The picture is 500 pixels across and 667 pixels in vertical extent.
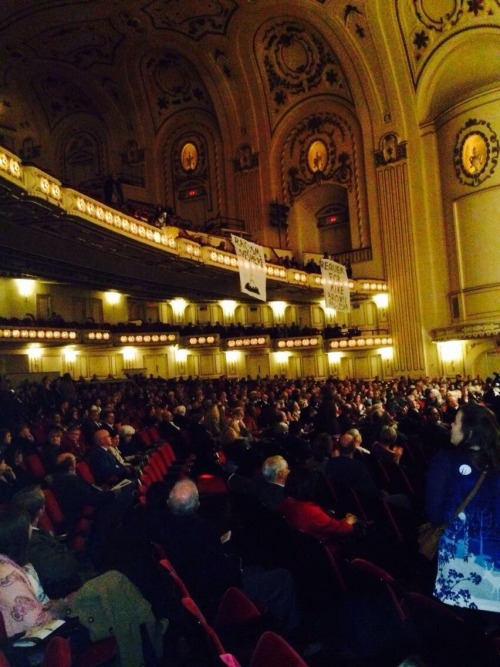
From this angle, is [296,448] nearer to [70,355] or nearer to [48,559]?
[48,559]

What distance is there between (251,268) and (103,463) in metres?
4.57

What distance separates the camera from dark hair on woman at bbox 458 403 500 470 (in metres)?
2.62

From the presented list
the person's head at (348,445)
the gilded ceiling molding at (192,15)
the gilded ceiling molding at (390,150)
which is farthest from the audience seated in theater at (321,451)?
the gilded ceiling molding at (192,15)

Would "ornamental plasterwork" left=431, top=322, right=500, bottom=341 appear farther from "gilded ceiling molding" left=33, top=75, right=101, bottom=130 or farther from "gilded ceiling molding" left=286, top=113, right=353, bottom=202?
"gilded ceiling molding" left=33, top=75, right=101, bottom=130

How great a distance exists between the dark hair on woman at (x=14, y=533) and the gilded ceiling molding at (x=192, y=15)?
26.8 m

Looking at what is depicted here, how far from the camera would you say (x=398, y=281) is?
90.3 feet

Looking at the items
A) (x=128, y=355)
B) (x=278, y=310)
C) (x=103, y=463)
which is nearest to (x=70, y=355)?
(x=128, y=355)

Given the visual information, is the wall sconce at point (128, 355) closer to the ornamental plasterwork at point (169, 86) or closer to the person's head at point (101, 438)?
the ornamental plasterwork at point (169, 86)

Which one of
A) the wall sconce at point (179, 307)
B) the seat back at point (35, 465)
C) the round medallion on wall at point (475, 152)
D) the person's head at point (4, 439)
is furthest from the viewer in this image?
the wall sconce at point (179, 307)

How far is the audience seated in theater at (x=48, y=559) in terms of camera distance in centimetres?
357

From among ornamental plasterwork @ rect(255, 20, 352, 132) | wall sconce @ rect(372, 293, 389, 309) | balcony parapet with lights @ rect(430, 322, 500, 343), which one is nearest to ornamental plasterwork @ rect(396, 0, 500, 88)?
ornamental plasterwork @ rect(255, 20, 352, 132)

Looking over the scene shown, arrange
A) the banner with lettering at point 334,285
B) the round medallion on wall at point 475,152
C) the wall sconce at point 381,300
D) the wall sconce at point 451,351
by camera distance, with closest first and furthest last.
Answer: the banner with lettering at point 334,285
the round medallion on wall at point 475,152
the wall sconce at point 451,351
the wall sconce at point 381,300

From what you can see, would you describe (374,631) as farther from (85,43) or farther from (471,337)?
(85,43)

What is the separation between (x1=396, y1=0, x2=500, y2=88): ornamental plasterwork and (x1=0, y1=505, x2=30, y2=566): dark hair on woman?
86.9 ft
